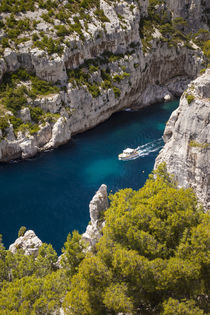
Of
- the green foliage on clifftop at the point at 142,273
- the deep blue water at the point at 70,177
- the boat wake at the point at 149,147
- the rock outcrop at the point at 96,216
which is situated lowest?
the deep blue water at the point at 70,177

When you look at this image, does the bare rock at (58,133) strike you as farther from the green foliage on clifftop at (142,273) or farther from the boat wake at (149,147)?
the green foliage on clifftop at (142,273)

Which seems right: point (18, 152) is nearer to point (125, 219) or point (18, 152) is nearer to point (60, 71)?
point (60, 71)

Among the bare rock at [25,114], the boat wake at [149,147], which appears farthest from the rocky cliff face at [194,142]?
the bare rock at [25,114]

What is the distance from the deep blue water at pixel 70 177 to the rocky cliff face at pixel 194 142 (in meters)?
12.6

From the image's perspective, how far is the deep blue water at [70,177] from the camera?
35.7 meters

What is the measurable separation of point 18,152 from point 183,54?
51865 millimetres

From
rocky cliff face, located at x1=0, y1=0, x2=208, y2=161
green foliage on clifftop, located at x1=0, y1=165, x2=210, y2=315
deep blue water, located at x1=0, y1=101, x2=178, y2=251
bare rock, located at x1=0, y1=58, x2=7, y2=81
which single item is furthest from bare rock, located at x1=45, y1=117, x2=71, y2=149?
green foliage on clifftop, located at x1=0, y1=165, x2=210, y2=315

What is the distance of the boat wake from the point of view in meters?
50.1

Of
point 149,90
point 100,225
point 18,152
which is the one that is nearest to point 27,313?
point 100,225

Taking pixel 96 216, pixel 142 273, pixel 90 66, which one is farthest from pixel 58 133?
pixel 142 273

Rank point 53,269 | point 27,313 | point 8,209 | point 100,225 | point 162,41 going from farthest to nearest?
1. point 162,41
2. point 8,209
3. point 100,225
4. point 53,269
5. point 27,313

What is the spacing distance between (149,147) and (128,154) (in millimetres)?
5091

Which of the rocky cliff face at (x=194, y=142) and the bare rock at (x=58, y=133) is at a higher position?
the rocky cliff face at (x=194, y=142)

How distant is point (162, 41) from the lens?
71.9 metres
